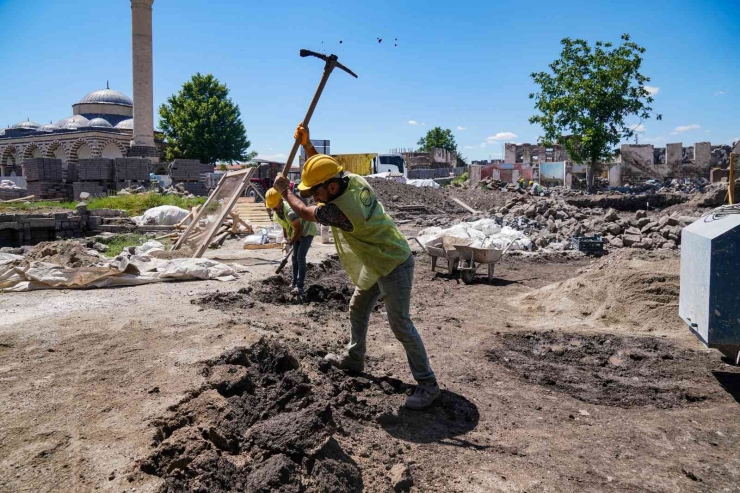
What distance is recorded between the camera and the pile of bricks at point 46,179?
72.0 feet

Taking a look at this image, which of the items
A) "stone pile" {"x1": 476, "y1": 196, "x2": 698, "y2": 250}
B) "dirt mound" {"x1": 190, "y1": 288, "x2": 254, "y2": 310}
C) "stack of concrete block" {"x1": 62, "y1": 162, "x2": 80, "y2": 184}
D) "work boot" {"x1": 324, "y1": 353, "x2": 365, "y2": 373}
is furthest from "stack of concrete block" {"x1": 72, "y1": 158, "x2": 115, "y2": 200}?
"work boot" {"x1": 324, "y1": 353, "x2": 365, "y2": 373}

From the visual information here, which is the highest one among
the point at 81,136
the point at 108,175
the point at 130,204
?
the point at 81,136

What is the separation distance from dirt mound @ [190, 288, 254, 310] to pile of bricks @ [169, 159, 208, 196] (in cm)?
1742

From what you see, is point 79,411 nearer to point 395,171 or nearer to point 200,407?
point 200,407

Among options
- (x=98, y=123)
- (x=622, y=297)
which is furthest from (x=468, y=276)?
(x=98, y=123)

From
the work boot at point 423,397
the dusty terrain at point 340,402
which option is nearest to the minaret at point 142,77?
the dusty terrain at point 340,402

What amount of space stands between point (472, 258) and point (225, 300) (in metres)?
4.37

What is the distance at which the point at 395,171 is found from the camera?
3403cm

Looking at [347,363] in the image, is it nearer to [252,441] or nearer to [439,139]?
[252,441]

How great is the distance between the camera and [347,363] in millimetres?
4172

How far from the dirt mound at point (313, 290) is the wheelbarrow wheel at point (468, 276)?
2.09 meters

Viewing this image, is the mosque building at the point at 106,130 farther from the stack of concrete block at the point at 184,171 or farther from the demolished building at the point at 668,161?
the demolished building at the point at 668,161

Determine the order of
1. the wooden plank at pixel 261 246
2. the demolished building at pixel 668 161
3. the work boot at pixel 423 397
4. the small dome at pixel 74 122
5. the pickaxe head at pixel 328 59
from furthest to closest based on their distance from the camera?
the small dome at pixel 74 122 → the demolished building at pixel 668 161 → the wooden plank at pixel 261 246 → the pickaxe head at pixel 328 59 → the work boot at pixel 423 397

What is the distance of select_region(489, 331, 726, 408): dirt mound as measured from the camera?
4191 mm
